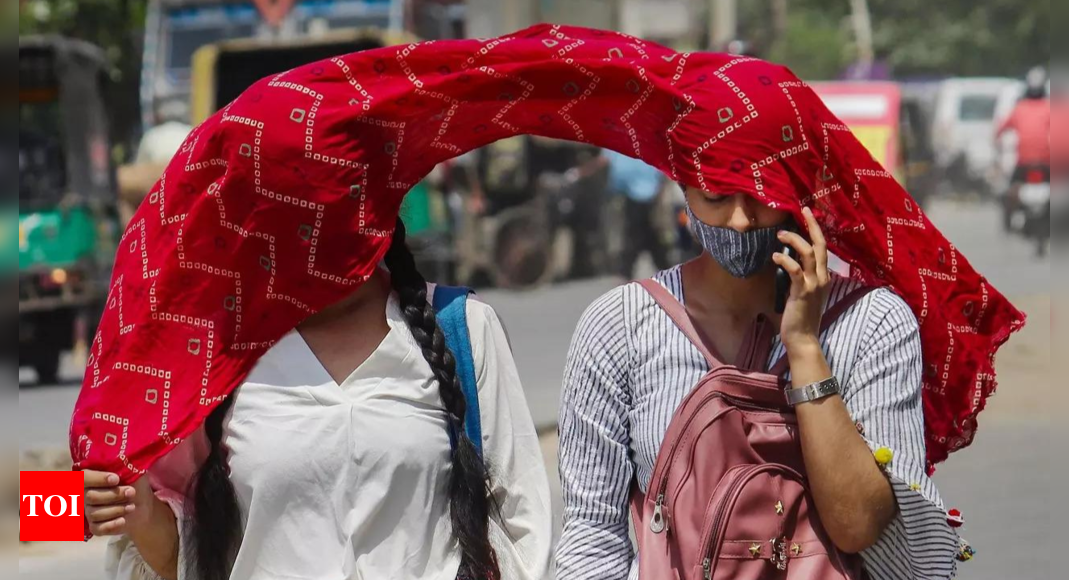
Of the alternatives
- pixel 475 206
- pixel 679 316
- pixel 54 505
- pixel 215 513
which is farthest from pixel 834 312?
pixel 475 206

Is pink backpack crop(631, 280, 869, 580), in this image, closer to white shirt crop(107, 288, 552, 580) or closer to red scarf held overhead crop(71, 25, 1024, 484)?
red scarf held overhead crop(71, 25, 1024, 484)

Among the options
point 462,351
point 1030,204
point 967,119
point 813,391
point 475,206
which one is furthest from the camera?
point 967,119

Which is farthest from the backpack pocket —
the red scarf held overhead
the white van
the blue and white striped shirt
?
the white van

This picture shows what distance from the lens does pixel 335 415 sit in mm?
2990

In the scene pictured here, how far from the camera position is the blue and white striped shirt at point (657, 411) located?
283 centimetres

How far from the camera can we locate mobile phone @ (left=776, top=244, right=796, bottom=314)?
284 centimetres

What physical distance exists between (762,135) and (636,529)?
726 mm

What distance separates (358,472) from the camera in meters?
2.96

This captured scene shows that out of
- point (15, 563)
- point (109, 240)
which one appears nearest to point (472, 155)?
point (109, 240)

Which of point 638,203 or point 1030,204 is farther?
point 1030,204

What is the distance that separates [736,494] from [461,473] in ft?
1.75

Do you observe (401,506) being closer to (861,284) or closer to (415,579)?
(415,579)

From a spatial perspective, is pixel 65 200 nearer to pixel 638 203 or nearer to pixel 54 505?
pixel 638 203

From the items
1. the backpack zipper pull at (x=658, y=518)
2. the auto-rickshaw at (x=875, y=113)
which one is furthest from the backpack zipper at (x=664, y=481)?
the auto-rickshaw at (x=875, y=113)
